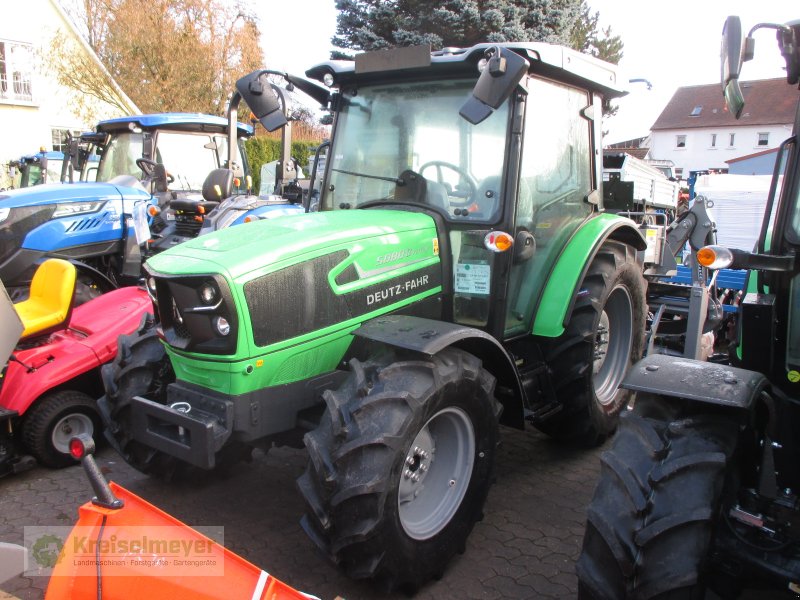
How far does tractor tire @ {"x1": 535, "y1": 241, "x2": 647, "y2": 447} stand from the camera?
3941 mm

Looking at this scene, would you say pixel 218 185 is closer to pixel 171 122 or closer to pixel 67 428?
pixel 171 122

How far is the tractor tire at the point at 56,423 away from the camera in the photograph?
158 inches

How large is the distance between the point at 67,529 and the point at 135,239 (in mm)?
3621

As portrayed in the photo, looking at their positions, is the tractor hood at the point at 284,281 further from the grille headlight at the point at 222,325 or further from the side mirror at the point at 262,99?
the side mirror at the point at 262,99

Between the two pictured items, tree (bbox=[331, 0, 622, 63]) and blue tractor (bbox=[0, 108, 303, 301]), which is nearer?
blue tractor (bbox=[0, 108, 303, 301])

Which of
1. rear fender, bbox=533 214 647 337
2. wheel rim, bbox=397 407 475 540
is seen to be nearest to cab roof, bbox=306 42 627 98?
rear fender, bbox=533 214 647 337

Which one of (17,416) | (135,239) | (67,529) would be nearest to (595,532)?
(67,529)

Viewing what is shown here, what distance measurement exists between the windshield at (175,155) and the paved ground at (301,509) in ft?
17.9

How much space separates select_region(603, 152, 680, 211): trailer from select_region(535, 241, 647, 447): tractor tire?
344cm

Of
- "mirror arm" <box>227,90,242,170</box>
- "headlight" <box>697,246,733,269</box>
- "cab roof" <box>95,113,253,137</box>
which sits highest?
"cab roof" <box>95,113,253,137</box>

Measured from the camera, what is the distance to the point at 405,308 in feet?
11.2

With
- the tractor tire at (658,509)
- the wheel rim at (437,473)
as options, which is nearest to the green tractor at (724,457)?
the tractor tire at (658,509)

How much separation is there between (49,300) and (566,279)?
3.37 metres

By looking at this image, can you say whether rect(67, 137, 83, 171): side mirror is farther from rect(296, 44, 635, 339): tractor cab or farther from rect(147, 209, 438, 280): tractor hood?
rect(147, 209, 438, 280): tractor hood
